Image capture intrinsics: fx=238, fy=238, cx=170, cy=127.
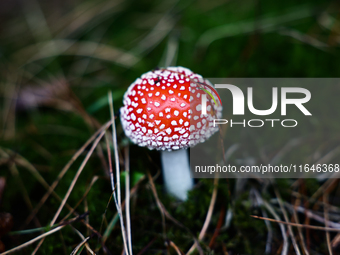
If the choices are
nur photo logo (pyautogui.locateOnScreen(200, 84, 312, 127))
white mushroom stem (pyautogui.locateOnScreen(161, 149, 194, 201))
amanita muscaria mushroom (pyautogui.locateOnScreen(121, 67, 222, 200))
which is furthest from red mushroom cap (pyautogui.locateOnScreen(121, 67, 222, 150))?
nur photo logo (pyautogui.locateOnScreen(200, 84, 312, 127))

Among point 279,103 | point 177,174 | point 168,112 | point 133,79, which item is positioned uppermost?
point 133,79

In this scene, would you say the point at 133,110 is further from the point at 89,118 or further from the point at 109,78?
the point at 109,78

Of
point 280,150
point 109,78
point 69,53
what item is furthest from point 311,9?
point 69,53

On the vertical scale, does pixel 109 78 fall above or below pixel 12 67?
below

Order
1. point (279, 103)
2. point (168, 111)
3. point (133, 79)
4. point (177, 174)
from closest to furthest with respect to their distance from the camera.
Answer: point (168, 111), point (177, 174), point (279, 103), point (133, 79)

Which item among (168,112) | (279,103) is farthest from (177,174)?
(279,103)

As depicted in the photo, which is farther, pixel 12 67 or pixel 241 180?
pixel 12 67

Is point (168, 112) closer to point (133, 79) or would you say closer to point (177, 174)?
point (177, 174)
